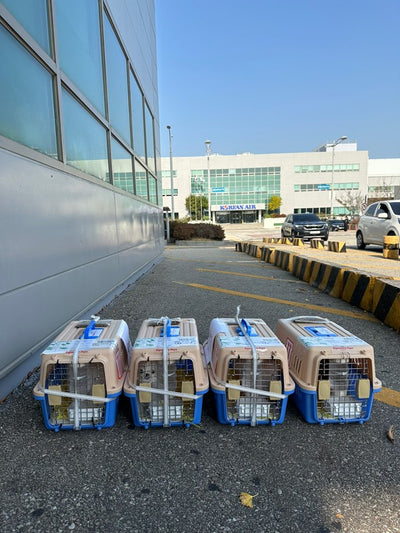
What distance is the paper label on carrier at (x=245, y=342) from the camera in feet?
7.13

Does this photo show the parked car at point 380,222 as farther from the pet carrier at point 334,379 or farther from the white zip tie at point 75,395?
the white zip tie at point 75,395

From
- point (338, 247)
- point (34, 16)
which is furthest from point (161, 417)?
point (338, 247)

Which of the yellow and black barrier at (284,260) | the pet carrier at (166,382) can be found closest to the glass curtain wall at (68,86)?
the pet carrier at (166,382)

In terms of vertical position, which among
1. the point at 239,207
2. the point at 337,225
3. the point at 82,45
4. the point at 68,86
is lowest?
the point at 337,225

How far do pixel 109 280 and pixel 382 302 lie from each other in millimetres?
4244

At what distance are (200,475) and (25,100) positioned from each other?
11.4ft

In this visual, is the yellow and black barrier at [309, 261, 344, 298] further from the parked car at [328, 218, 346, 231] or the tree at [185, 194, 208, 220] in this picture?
the tree at [185, 194, 208, 220]

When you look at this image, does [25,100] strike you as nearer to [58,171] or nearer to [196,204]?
[58,171]

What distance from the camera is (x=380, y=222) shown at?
39.1 ft

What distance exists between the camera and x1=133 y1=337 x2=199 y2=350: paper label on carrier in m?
2.16

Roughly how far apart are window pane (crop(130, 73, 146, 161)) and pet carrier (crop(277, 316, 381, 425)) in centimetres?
779

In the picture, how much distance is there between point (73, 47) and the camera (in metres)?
4.35

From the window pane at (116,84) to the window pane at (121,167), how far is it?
1.22ft

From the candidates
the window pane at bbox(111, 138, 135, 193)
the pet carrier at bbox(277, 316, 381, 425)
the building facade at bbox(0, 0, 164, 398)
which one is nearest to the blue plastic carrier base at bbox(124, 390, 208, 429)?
the pet carrier at bbox(277, 316, 381, 425)
